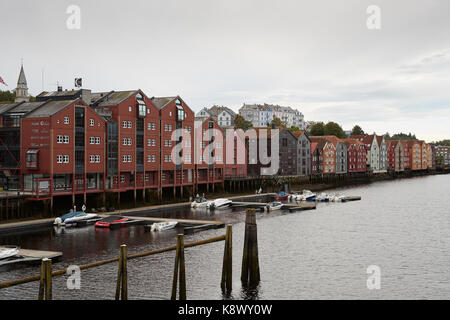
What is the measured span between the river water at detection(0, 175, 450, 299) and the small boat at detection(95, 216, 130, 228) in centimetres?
125

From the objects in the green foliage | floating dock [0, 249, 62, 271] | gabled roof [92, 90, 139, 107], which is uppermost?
the green foliage

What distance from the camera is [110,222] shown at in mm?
55625

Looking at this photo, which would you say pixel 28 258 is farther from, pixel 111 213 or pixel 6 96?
pixel 6 96

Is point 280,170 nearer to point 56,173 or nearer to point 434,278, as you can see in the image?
point 56,173

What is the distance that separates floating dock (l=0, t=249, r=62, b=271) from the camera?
35.1 meters

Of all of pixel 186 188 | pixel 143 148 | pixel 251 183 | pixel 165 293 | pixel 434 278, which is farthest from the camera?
pixel 251 183

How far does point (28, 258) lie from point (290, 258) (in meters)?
20.2

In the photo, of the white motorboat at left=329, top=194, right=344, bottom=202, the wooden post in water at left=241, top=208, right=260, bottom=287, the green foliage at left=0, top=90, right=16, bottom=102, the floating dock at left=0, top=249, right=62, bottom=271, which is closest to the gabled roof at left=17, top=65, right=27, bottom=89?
the green foliage at left=0, top=90, right=16, bottom=102

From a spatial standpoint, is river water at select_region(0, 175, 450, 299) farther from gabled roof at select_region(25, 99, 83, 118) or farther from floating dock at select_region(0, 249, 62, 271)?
gabled roof at select_region(25, 99, 83, 118)

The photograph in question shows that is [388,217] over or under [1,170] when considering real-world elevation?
under
